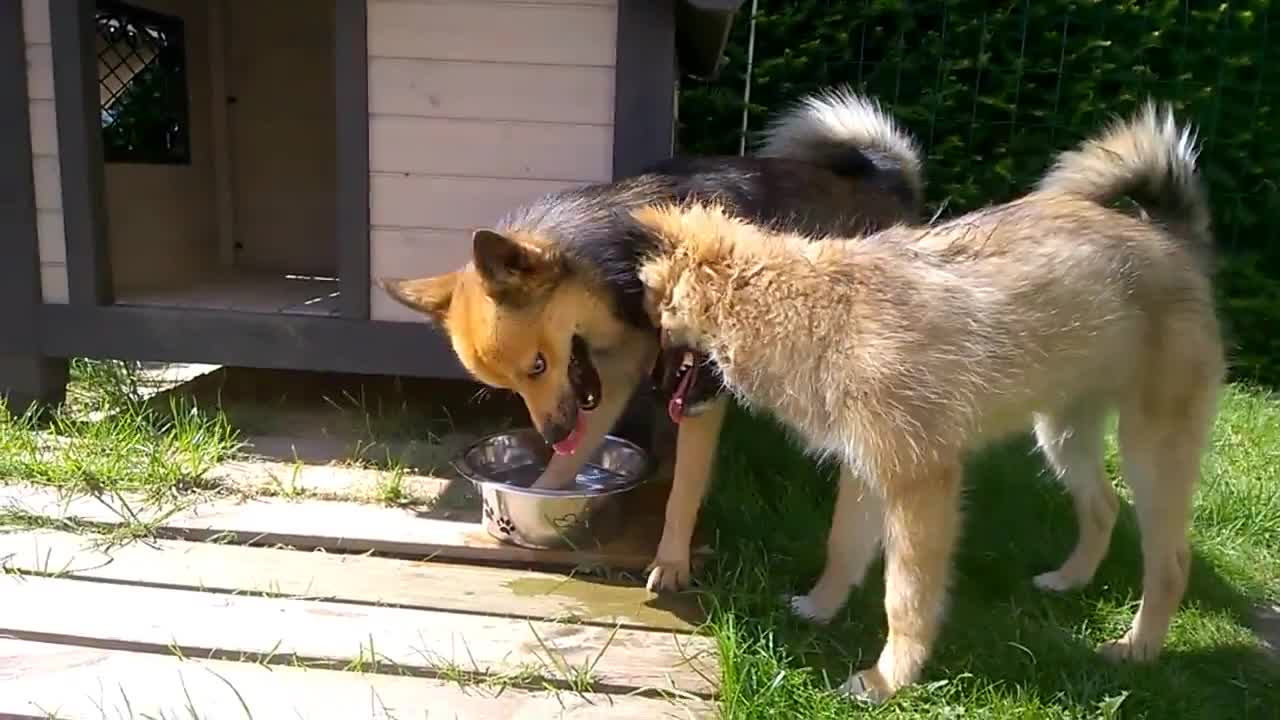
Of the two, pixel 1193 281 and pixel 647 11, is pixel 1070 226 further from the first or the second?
pixel 647 11

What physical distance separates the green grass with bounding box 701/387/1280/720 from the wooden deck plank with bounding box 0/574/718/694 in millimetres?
162

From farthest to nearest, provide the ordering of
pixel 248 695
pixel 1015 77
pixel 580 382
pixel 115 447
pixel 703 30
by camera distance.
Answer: pixel 1015 77 → pixel 703 30 → pixel 115 447 → pixel 580 382 → pixel 248 695

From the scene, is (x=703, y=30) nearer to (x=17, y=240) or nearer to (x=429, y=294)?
(x=429, y=294)

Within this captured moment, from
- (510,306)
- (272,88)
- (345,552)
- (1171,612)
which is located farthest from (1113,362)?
(272,88)

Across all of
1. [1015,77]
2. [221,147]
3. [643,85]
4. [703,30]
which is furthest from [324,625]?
[1015,77]

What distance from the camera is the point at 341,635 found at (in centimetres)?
198

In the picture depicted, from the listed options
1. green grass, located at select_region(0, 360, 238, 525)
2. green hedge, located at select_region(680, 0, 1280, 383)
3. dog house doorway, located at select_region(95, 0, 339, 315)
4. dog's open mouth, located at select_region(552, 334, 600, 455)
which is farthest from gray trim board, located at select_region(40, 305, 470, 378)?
green hedge, located at select_region(680, 0, 1280, 383)

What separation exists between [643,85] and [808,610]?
1.56m

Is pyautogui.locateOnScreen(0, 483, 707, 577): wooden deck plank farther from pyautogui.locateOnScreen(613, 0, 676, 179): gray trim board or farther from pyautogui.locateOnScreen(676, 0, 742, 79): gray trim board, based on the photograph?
pyautogui.locateOnScreen(676, 0, 742, 79): gray trim board

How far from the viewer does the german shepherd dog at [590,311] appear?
7.16 feet

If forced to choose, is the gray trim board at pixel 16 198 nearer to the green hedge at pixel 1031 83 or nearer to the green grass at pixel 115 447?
the green grass at pixel 115 447

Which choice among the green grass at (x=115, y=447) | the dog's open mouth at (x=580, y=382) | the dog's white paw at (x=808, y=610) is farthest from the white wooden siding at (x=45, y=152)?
the dog's white paw at (x=808, y=610)

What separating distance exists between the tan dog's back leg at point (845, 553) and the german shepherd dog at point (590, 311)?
0.31 metres

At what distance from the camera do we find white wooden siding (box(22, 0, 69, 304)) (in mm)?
2992
